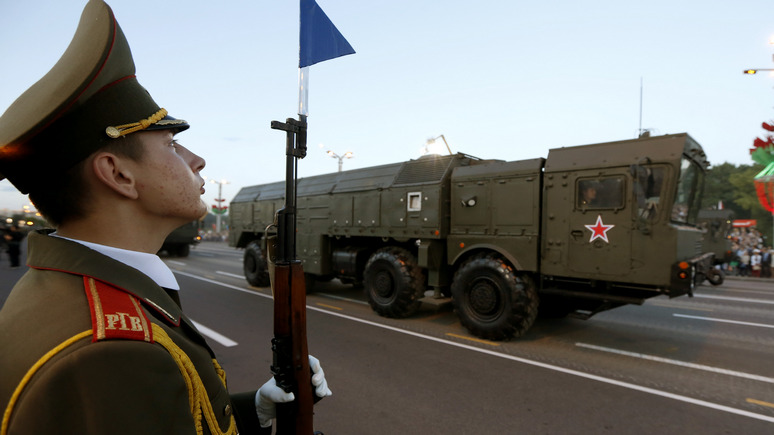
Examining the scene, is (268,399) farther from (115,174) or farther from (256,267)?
(256,267)

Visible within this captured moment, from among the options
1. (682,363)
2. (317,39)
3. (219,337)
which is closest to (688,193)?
(682,363)

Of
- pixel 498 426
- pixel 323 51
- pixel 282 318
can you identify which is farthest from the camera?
pixel 498 426

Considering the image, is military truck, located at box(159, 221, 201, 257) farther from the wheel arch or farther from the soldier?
the soldier

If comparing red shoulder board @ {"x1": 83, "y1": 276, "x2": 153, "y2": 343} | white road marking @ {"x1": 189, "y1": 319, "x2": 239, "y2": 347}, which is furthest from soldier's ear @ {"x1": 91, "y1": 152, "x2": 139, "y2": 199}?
white road marking @ {"x1": 189, "y1": 319, "x2": 239, "y2": 347}

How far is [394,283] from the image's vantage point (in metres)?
7.61

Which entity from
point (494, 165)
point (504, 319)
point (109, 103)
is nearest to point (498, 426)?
point (504, 319)

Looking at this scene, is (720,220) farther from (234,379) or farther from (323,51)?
(234,379)

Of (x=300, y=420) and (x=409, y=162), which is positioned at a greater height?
(x=409, y=162)

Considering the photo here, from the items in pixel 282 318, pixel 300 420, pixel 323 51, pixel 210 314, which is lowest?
pixel 210 314

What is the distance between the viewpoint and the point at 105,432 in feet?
2.32

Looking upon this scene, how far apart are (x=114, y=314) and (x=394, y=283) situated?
690cm

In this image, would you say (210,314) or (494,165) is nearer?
(494,165)

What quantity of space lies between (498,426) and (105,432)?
3.61 meters

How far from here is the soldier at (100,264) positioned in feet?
2.35
